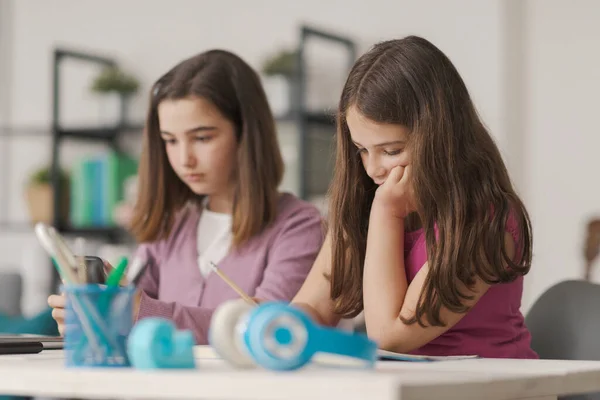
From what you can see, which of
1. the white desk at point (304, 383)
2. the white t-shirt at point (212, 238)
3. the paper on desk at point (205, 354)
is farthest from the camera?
the white t-shirt at point (212, 238)

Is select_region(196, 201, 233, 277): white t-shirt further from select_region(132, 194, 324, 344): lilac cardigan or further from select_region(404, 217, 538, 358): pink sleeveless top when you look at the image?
select_region(404, 217, 538, 358): pink sleeveless top

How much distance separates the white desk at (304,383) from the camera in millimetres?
793

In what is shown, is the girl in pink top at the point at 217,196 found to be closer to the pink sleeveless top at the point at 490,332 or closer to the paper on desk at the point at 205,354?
the pink sleeveless top at the point at 490,332

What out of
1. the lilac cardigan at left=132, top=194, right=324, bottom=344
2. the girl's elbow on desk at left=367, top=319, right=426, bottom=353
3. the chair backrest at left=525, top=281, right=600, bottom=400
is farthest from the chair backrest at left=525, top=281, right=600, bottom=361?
the lilac cardigan at left=132, top=194, right=324, bottom=344

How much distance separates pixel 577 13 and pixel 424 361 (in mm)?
2611

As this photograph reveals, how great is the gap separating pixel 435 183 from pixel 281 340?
2.05 feet

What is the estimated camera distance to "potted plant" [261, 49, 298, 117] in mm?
3648

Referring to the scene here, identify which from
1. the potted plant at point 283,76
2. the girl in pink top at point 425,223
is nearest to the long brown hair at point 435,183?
the girl in pink top at point 425,223

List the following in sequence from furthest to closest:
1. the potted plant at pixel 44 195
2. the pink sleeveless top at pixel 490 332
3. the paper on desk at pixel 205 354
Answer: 1. the potted plant at pixel 44 195
2. the pink sleeveless top at pixel 490 332
3. the paper on desk at pixel 205 354

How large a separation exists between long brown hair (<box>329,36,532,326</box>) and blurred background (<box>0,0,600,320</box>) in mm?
1670

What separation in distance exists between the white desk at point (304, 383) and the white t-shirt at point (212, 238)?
3.00 ft

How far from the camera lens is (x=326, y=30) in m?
3.74

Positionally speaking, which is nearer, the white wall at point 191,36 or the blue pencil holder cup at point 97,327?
the blue pencil holder cup at point 97,327

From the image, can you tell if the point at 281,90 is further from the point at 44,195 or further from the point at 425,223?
the point at 425,223
